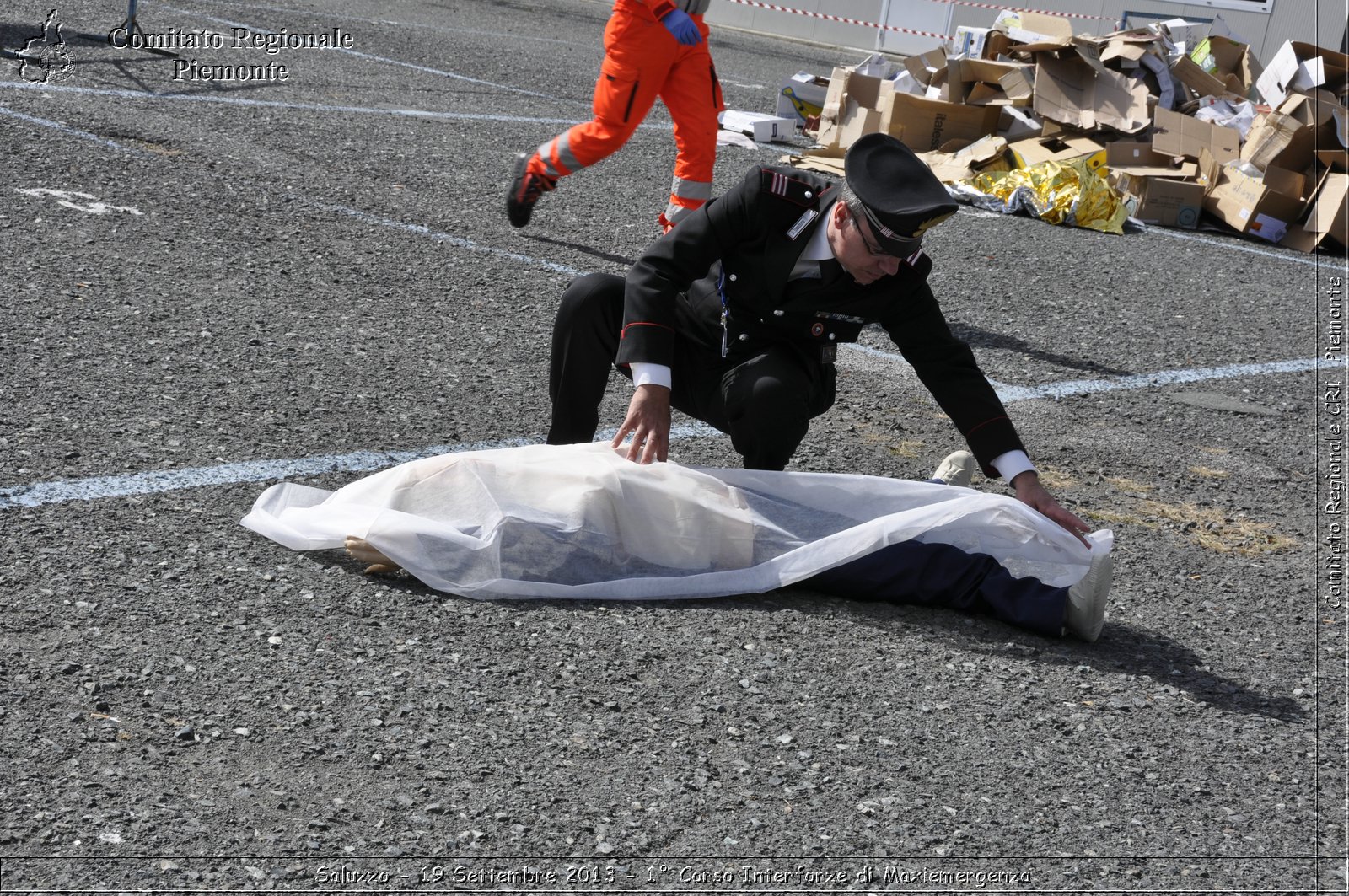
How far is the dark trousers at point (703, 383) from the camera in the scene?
Result: 11.7ft

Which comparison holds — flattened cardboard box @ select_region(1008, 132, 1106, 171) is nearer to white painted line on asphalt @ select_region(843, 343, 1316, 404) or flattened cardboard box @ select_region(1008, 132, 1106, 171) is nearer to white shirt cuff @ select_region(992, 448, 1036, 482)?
white painted line on asphalt @ select_region(843, 343, 1316, 404)

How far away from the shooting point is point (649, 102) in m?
6.32

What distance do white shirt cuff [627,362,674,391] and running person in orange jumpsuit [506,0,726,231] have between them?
292cm

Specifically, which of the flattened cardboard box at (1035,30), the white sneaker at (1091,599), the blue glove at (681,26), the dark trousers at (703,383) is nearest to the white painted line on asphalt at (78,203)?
the blue glove at (681,26)

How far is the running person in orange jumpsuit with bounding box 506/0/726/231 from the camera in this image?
6.18 m

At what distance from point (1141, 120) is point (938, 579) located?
8.37m

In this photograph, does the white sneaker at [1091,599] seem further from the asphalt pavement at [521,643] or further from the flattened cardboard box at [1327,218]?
the flattened cardboard box at [1327,218]

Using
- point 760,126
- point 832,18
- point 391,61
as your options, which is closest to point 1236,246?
point 760,126

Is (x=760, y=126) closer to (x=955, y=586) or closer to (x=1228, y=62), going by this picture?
(x=1228, y=62)

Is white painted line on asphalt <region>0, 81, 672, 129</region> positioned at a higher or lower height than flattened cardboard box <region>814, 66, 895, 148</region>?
lower

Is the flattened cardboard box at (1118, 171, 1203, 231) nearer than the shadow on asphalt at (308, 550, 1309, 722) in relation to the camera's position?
No

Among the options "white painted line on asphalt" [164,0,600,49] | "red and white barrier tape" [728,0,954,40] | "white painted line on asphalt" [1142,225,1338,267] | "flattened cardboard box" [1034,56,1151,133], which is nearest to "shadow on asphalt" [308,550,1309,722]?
"white painted line on asphalt" [1142,225,1338,267]

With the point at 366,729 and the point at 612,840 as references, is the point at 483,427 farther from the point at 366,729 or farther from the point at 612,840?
the point at 612,840

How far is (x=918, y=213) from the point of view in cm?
316
